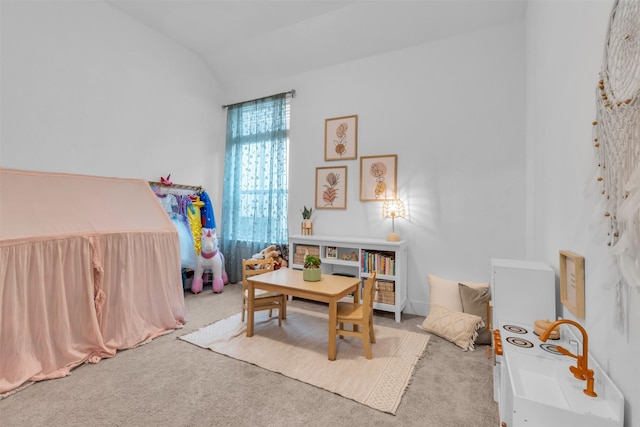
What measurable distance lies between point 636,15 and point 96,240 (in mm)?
3445

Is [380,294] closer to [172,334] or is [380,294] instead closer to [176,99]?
[172,334]

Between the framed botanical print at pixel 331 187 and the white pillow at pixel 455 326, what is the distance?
1785mm

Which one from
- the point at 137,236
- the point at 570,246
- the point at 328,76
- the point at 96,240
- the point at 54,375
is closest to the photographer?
the point at 570,246

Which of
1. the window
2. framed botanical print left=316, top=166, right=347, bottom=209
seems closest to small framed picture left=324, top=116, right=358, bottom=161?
framed botanical print left=316, top=166, right=347, bottom=209

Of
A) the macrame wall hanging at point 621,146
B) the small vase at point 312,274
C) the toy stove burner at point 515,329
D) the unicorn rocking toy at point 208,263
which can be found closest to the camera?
the macrame wall hanging at point 621,146

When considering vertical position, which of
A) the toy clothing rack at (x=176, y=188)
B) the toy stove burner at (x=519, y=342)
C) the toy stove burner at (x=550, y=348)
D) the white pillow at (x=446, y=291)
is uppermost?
the toy clothing rack at (x=176, y=188)

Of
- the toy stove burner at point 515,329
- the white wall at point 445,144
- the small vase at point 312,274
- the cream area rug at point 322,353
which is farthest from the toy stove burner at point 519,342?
the white wall at point 445,144

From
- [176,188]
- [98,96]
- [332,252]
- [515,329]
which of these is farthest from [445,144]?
[98,96]

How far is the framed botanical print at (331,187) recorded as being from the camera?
156 inches

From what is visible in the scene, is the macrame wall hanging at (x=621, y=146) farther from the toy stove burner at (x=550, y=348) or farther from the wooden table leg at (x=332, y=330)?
the wooden table leg at (x=332, y=330)

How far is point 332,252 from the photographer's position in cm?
370

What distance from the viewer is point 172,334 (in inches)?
111

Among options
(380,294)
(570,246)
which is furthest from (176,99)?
(570,246)

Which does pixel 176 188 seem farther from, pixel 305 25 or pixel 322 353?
pixel 322 353
